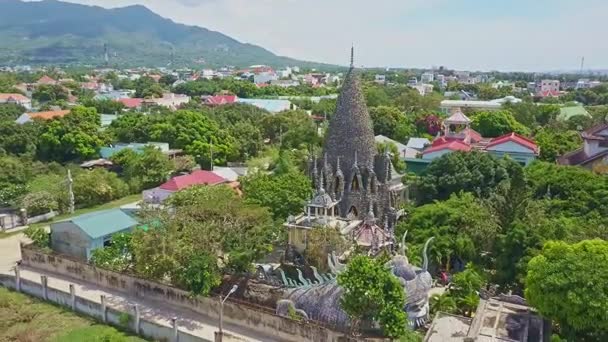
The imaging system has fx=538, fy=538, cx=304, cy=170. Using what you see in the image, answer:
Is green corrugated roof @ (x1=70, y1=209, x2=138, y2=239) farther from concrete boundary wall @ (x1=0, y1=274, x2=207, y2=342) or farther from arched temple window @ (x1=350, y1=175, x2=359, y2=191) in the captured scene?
arched temple window @ (x1=350, y1=175, x2=359, y2=191)

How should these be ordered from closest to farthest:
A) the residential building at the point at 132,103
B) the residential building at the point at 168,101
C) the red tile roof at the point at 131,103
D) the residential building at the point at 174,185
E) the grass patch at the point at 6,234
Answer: the grass patch at the point at 6,234 → the residential building at the point at 174,185 → the residential building at the point at 132,103 → the red tile roof at the point at 131,103 → the residential building at the point at 168,101

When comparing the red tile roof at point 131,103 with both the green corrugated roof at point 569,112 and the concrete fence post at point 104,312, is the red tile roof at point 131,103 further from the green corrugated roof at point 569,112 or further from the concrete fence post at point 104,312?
the concrete fence post at point 104,312

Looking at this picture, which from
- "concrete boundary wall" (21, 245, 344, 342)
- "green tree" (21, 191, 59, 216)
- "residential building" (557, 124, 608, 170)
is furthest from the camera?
"residential building" (557, 124, 608, 170)

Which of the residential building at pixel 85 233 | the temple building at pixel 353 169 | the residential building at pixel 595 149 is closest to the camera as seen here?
the temple building at pixel 353 169

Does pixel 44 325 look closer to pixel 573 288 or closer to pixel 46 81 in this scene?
pixel 573 288

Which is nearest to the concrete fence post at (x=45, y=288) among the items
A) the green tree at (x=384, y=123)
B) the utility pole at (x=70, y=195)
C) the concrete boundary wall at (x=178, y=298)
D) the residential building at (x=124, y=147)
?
the concrete boundary wall at (x=178, y=298)

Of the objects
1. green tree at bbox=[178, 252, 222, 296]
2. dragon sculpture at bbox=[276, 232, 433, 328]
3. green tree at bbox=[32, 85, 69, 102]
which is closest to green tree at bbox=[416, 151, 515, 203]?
dragon sculpture at bbox=[276, 232, 433, 328]
